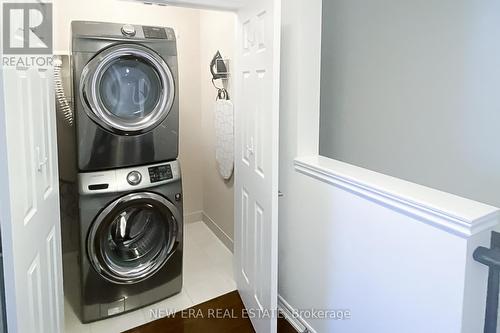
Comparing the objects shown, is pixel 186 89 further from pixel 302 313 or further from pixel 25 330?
pixel 25 330

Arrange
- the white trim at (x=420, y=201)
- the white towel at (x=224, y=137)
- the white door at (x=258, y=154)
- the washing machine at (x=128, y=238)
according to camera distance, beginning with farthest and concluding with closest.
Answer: the white towel at (x=224, y=137) → the washing machine at (x=128, y=238) → the white door at (x=258, y=154) → the white trim at (x=420, y=201)

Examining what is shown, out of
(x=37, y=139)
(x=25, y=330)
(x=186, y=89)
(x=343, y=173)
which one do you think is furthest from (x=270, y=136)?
(x=186, y=89)

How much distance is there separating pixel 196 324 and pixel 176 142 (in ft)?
3.73

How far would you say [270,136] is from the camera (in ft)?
5.94

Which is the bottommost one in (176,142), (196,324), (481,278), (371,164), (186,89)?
Answer: (196,324)

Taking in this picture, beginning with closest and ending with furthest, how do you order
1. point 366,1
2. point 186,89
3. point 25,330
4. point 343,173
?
point 25,330 < point 343,173 < point 366,1 < point 186,89

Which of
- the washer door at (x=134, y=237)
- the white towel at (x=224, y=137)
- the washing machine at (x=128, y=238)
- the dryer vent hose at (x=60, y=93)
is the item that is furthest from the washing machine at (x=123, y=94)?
the white towel at (x=224, y=137)

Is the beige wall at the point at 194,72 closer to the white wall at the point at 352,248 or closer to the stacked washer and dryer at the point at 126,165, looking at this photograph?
the stacked washer and dryer at the point at 126,165

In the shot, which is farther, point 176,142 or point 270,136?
point 176,142

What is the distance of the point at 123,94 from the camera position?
2256mm

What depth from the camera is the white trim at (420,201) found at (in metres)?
1.22

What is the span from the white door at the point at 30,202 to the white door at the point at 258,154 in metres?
0.97

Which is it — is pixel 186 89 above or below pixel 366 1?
below

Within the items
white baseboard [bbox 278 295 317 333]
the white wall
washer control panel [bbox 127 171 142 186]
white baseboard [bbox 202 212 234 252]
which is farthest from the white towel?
white baseboard [bbox 278 295 317 333]
